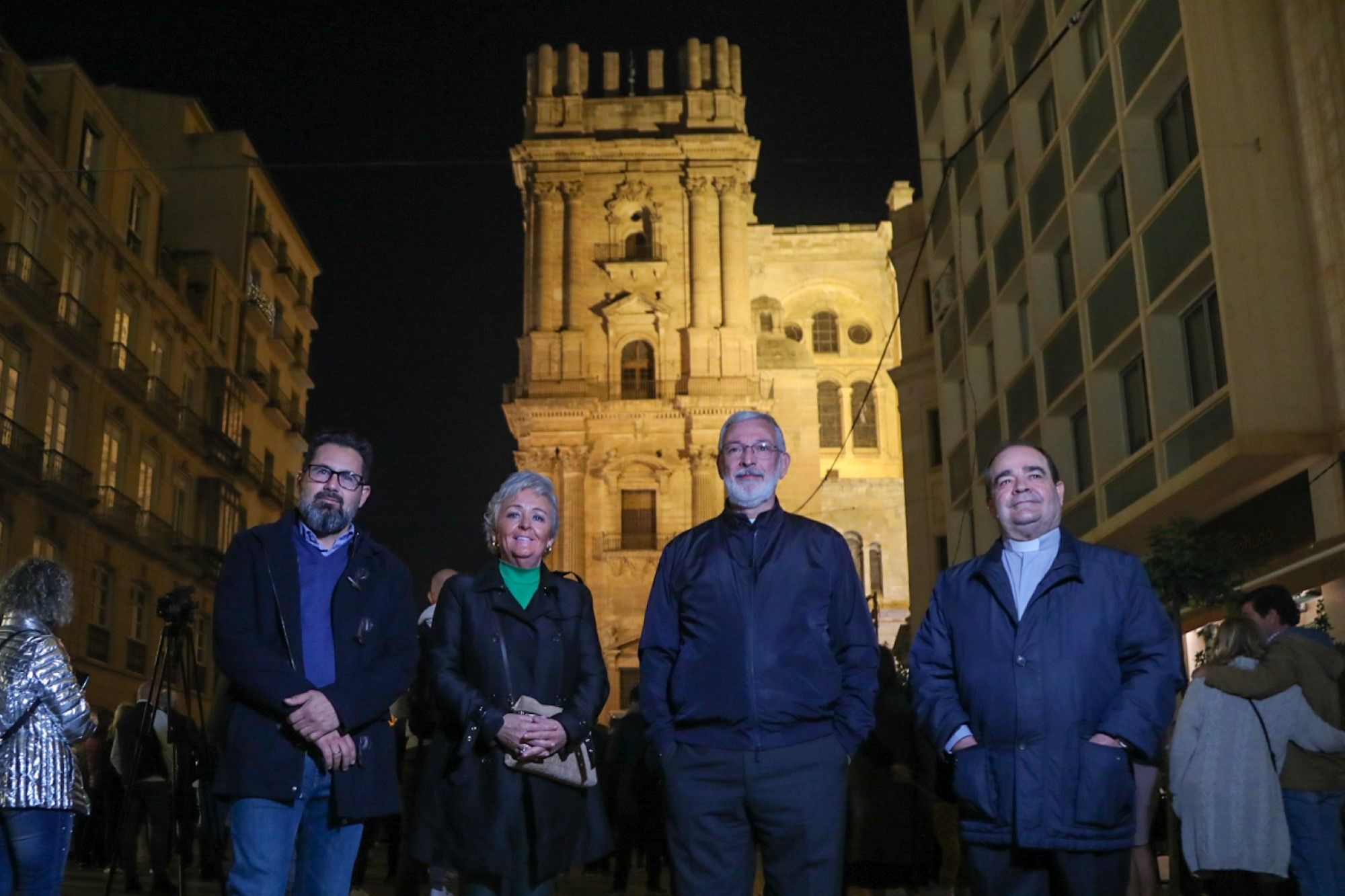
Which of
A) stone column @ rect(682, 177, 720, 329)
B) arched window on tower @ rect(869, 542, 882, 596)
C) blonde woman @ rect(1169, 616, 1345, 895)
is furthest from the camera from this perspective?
arched window on tower @ rect(869, 542, 882, 596)

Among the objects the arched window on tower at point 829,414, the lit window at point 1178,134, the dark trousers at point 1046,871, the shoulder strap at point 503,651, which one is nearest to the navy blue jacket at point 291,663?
the shoulder strap at point 503,651

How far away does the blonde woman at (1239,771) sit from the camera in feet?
22.2

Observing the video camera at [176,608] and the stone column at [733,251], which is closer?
the video camera at [176,608]

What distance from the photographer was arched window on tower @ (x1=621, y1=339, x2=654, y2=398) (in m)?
47.3

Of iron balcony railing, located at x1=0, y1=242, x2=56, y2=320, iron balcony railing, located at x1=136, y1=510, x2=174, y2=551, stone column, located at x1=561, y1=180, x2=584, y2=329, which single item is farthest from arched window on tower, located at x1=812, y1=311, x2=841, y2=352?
iron balcony railing, located at x1=0, y1=242, x2=56, y2=320

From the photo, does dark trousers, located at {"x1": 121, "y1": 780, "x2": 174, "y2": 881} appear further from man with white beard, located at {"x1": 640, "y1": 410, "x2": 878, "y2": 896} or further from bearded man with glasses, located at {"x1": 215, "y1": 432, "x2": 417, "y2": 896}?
man with white beard, located at {"x1": 640, "y1": 410, "x2": 878, "y2": 896}

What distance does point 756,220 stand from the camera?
57.7m

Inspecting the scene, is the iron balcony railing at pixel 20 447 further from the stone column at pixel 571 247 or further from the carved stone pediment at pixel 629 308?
the carved stone pediment at pixel 629 308

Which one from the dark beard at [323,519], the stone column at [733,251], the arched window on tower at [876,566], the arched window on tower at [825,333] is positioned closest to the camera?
the dark beard at [323,519]

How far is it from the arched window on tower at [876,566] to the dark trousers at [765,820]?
45.2 m

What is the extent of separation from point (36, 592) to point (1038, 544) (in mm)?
3955

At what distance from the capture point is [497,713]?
16.2 feet

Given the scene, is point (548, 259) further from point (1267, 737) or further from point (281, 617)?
point (281, 617)

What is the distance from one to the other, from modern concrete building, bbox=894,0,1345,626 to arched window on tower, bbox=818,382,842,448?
28.2 meters
